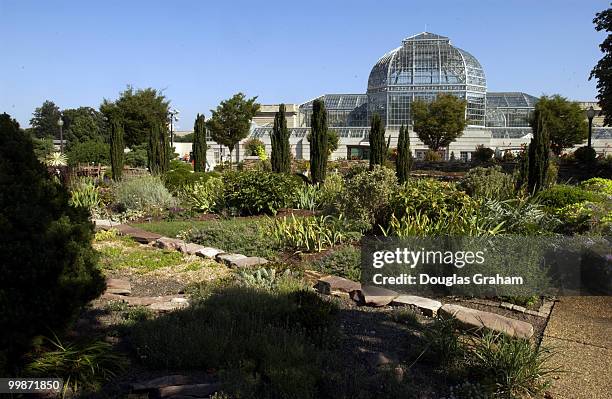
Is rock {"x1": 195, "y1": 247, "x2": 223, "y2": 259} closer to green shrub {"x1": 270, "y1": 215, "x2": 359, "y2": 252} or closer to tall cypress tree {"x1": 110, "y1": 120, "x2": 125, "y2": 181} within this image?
green shrub {"x1": 270, "y1": 215, "x2": 359, "y2": 252}

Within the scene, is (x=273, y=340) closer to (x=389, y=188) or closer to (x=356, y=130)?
(x=389, y=188)

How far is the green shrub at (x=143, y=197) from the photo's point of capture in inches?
492

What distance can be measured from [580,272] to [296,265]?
135 inches

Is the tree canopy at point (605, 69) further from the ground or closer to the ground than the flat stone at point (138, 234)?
further from the ground

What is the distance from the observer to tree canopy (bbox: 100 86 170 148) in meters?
37.0

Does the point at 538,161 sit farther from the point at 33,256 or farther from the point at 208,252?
the point at 33,256

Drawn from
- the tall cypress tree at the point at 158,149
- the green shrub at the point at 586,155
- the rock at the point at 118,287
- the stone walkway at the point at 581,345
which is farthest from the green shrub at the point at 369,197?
the green shrub at the point at 586,155

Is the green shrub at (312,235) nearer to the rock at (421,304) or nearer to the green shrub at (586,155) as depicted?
the rock at (421,304)

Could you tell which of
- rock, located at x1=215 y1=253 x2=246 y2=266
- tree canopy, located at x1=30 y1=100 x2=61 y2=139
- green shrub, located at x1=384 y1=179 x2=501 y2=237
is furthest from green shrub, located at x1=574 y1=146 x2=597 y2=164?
tree canopy, located at x1=30 y1=100 x2=61 y2=139

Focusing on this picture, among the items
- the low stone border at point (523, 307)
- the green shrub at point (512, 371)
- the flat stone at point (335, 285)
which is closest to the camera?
the green shrub at point (512, 371)

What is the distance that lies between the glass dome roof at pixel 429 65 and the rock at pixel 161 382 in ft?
152

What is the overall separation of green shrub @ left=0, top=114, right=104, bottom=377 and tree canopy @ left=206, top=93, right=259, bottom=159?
29682 millimetres

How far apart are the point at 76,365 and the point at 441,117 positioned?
121 ft

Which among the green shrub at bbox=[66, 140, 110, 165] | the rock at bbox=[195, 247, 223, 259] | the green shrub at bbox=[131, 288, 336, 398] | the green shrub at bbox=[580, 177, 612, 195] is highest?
the green shrub at bbox=[66, 140, 110, 165]
